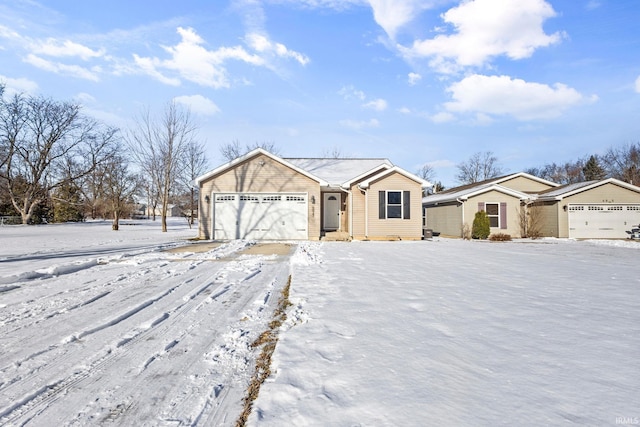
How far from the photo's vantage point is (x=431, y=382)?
238cm

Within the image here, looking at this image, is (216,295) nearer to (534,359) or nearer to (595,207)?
(534,359)

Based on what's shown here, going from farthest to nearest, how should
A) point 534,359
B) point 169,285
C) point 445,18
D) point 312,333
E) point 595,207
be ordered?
point 595,207 → point 445,18 → point 169,285 → point 312,333 → point 534,359

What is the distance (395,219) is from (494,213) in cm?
669

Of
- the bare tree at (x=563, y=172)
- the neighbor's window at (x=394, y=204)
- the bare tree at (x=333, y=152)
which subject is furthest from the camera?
the bare tree at (x=563, y=172)

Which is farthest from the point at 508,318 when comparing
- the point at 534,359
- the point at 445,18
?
the point at 445,18

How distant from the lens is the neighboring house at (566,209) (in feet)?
58.6

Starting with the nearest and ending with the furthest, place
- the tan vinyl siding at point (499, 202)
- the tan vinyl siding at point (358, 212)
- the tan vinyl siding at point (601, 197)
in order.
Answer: the tan vinyl siding at point (358, 212) → the tan vinyl siding at point (601, 197) → the tan vinyl siding at point (499, 202)

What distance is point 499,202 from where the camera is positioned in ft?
60.5

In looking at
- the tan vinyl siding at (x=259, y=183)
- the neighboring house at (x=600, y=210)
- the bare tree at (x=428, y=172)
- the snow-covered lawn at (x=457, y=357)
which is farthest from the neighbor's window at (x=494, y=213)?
the bare tree at (x=428, y=172)

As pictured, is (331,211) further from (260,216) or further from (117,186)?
(117,186)

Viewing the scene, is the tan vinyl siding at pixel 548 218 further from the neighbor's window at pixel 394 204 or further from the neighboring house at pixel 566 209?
the neighbor's window at pixel 394 204

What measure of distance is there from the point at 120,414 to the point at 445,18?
1456 centimetres

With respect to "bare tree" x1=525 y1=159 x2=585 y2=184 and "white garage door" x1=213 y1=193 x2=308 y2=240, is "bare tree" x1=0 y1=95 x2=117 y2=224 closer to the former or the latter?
"white garage door" x1=213 y1=193 x2=308 y2=240

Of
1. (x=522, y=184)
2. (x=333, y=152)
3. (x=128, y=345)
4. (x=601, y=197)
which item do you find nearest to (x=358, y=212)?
(x=522, y=184)
